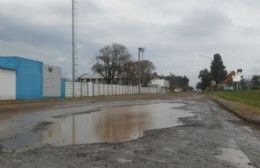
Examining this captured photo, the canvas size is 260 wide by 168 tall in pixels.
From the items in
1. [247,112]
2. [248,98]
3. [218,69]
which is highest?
[218,69]

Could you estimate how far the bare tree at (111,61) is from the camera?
5566 inches

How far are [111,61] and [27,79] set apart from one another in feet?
256

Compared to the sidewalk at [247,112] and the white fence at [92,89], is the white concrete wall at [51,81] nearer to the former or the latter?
the white fence at [92,89]

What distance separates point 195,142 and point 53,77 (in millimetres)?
62783

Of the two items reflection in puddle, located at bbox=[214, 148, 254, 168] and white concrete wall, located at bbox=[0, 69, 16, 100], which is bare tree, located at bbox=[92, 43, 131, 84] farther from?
reflection in puddle, located at bbox=[214, 148, 254, 168]

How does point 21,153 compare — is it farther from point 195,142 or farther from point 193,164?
point 195,142

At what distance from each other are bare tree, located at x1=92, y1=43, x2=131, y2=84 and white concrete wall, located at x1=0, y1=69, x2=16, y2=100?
81030 mm

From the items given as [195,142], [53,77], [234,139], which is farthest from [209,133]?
[53,77]

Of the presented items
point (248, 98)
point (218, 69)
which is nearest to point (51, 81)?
point (248, 98)

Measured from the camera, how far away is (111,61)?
141875 mm

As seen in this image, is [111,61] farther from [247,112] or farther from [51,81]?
[247,112]

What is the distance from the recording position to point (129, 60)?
145 m

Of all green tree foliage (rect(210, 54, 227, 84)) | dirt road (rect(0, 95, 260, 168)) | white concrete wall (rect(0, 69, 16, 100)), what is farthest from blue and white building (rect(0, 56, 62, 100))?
green tree foliage (rect(210, 54, 227, 84))

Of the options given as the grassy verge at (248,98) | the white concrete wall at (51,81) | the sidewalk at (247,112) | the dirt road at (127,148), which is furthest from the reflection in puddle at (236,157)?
the white concrete wall at (51,81)
